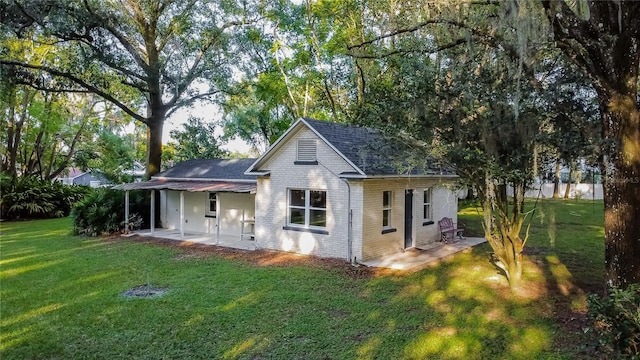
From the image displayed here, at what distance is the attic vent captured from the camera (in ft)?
41.2

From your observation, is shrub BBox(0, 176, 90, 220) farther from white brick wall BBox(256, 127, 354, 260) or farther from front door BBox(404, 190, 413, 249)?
front door BBox(404, 190, 413, 249)

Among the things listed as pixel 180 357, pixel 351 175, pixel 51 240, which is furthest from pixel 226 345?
pixel 51 240

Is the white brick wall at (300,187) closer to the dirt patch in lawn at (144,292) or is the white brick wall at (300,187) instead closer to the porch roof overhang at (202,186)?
the porch roof overhang at (202,186)

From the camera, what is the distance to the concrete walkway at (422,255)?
440 inches

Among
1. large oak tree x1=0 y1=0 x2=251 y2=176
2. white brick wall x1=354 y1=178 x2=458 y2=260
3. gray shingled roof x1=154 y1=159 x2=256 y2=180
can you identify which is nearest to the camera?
white brick wall x1=354 y1=178 x2=458 y2=260

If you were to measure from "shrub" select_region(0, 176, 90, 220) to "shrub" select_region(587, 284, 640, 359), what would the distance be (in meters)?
27.7

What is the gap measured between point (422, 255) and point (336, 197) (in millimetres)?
3219

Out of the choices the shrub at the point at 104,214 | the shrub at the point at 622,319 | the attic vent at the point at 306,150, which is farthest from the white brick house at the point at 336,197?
the shrub at the point at 622,319

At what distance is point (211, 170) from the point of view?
17.9 metres

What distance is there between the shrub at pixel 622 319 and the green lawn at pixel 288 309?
27.2 inches

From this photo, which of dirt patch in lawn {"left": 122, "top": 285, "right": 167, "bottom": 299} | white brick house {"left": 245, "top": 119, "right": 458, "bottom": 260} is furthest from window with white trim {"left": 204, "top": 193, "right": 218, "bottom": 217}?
dirt patch in lawn {"left": 122, "top": 285, "right": 167, "bottom": 299}

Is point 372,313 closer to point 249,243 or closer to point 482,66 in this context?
point 482,66

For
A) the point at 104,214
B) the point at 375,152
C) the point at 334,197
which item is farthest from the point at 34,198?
the point at 375,152

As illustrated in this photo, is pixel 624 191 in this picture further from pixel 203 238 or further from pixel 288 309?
pixel 203 238
